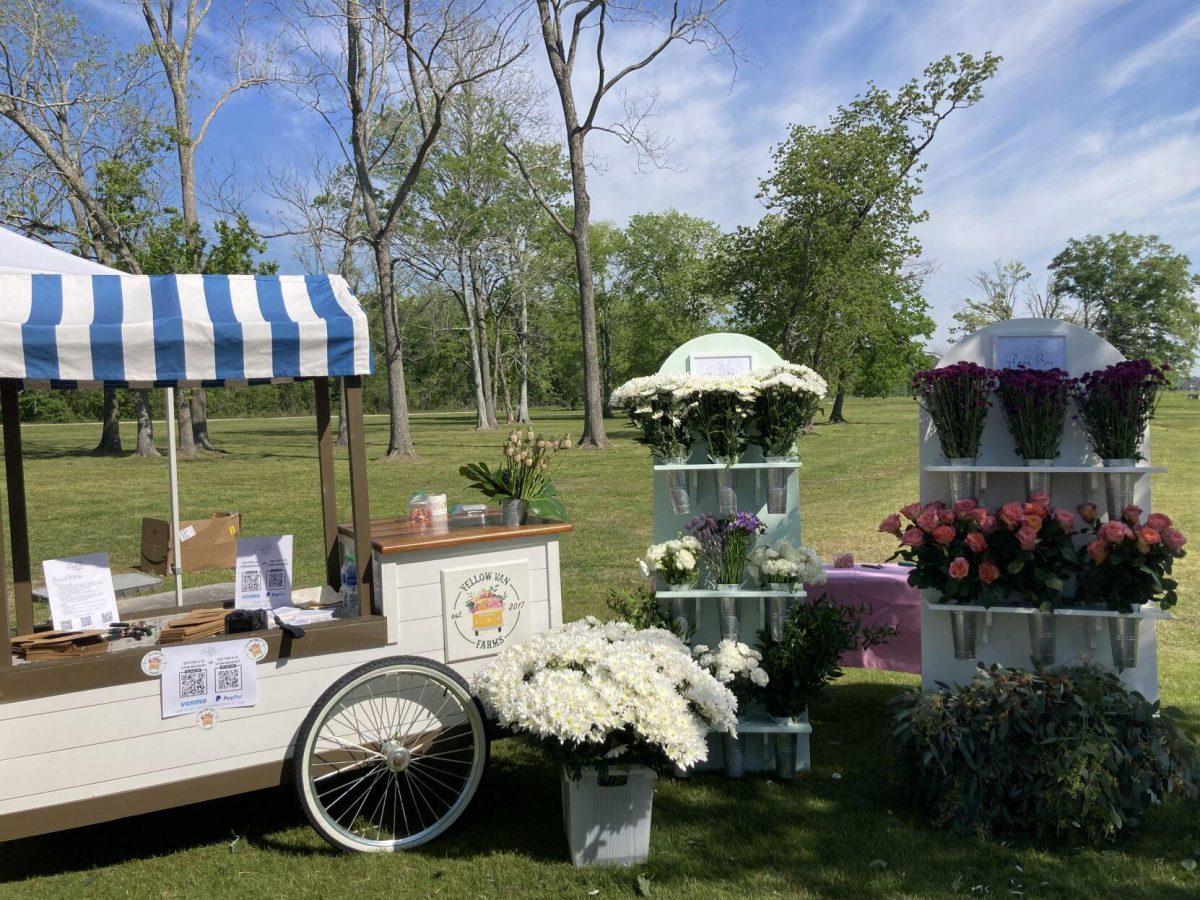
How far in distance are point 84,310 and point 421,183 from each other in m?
29.6

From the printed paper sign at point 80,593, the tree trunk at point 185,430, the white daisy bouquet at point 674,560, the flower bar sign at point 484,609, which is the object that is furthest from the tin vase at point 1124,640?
the tree trunk at point 185,430

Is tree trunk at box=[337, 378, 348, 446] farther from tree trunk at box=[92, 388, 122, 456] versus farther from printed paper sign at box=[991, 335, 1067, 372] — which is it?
tree trunk at box=[92, 388, 122, 456]

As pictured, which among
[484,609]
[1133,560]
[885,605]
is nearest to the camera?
[1133,560]

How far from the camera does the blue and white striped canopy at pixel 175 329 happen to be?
2920 millimetres

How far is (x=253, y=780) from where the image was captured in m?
3.24

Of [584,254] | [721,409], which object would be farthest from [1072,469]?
[584,254]

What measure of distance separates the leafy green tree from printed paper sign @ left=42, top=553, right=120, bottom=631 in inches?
1979

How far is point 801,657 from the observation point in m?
3.94

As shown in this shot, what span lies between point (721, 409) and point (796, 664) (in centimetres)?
121

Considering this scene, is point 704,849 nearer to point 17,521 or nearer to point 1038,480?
point 1038,480

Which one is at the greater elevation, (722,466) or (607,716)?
(722,466)

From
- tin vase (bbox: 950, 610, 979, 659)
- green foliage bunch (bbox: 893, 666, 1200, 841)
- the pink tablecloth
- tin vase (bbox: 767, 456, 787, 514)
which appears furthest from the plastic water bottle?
tin vase (bbox: 950, 610, 979, 659)

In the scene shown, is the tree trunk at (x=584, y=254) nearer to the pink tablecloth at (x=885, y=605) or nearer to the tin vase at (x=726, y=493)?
the pink tablecloth at (x=885, y=605)

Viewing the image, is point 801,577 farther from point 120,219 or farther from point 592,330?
point 120,219
